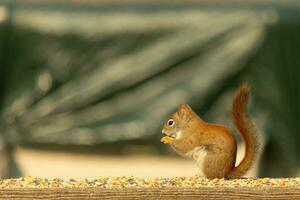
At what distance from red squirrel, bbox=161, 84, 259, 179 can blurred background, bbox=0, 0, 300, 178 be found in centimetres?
349

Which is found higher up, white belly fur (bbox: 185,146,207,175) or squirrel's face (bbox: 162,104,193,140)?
squirrel's face (bbox: 162,104,193,140)

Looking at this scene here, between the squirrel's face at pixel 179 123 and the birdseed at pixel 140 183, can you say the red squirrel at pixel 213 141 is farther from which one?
the birdseed at pixel 140 183

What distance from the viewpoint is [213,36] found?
9172 millimetres

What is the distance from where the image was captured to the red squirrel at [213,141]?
516cm

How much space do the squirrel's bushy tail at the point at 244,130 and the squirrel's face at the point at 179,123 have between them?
0.76ft

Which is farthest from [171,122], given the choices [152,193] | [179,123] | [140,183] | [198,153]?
[152,193]

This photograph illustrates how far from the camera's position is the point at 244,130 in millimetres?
5414

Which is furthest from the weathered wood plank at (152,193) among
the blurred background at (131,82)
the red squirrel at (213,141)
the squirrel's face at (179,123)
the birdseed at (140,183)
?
the blurred background at (131,82)

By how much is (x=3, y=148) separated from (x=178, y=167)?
146 centimetres

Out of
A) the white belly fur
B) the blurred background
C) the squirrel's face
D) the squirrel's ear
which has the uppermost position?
the blurred background

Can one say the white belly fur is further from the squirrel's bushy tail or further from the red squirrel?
the squirrel's bushy tail

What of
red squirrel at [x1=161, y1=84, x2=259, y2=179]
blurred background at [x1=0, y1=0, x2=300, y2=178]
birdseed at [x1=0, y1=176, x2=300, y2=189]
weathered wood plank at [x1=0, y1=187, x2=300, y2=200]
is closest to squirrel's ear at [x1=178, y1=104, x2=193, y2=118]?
red squirrel at [x1=161, y1=84, x2=259, y2=179]

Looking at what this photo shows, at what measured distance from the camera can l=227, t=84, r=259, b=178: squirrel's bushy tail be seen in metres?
5.25

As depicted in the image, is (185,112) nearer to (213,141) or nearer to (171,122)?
(171,122)
